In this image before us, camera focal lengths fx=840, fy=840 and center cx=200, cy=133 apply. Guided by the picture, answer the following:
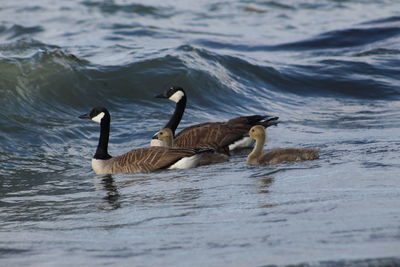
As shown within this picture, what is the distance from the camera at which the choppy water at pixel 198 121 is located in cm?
681

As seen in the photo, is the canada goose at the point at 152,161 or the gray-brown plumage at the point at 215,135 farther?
the gray-brown plumage at the point at 215,135

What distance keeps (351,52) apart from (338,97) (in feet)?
15.4

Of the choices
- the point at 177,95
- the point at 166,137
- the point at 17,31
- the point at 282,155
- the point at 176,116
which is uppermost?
the point at 17,31

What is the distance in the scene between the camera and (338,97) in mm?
18281

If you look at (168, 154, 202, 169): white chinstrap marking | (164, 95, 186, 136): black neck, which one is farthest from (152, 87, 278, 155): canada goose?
(168, 154, 202, 169): white chinstrap marking

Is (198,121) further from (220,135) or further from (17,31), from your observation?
(17,31)

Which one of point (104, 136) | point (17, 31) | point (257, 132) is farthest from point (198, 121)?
point (17, 31)

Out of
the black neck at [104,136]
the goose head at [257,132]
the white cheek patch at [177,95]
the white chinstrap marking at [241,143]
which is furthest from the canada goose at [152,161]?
the white cheek patch at [177,95]

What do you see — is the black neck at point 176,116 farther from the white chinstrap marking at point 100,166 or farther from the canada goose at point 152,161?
the white chinstrap marking at point 100,166

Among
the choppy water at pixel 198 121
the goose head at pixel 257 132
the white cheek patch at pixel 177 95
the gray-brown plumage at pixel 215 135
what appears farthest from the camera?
the white cheek patch at pixel 177 95

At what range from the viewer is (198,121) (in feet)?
52.0

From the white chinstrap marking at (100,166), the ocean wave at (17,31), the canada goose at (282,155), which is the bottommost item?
the white chinstrap marking at (100,166)

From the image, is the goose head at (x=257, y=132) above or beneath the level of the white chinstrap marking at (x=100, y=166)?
above

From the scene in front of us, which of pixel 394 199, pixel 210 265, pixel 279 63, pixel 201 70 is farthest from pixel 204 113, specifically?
pixel 210 265
